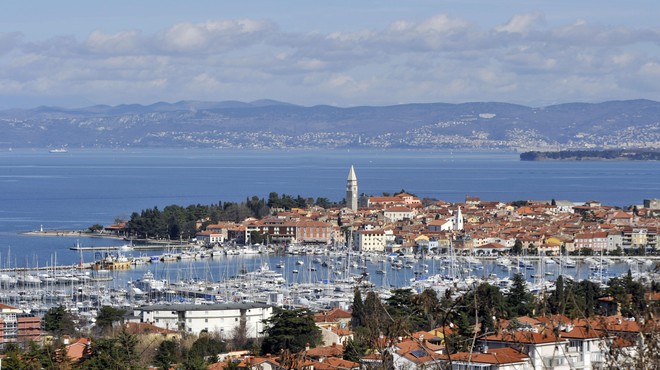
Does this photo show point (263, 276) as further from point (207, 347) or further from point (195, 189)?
point (195, 189)

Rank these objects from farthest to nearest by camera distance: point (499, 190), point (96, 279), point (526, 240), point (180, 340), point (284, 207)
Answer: point (499, 190) < point (284, 207) < point (526, 240) < point (96, 279) < point (180, 340)

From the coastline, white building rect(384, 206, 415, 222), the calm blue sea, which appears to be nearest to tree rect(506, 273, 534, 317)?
the calm blue sea

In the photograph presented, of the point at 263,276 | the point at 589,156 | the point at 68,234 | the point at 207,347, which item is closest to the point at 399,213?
the point at 68,234

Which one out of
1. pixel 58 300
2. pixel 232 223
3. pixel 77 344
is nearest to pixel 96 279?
pixel 58 300

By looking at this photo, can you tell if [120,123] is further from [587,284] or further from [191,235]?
[587,284]

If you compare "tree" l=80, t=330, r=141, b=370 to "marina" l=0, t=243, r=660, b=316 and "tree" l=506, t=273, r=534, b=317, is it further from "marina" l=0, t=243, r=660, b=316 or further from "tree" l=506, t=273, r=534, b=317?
"marina" l=0, t=243, r=660, b=316

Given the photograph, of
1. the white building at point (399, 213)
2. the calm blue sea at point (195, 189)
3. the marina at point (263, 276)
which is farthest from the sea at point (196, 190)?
the white building at point (399, 213)
